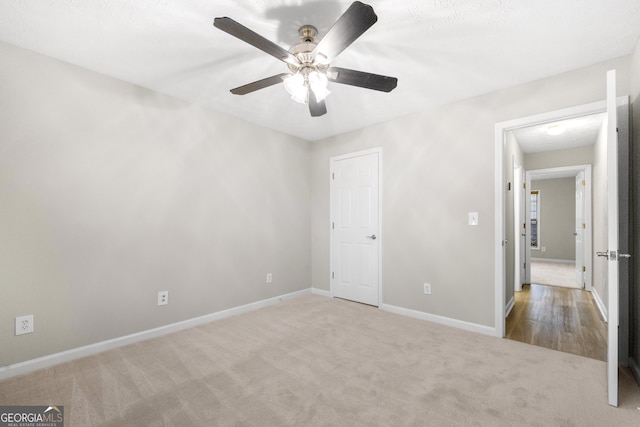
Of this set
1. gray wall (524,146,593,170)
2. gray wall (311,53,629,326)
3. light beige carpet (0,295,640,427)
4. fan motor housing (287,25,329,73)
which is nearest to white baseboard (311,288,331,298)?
gray wall (311,53,629,326)

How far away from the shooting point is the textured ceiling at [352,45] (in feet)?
5.62

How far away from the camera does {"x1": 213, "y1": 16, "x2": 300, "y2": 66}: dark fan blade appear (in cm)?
137

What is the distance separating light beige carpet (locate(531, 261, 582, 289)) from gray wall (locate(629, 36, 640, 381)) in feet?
11.4

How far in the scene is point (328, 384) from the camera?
6.45 ft

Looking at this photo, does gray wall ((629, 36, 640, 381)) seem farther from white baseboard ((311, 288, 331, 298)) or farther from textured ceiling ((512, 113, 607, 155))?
white baseboard ((311, 288, 331, 298))

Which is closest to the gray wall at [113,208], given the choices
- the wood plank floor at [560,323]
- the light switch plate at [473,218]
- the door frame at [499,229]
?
the light switch plate at [473,218]

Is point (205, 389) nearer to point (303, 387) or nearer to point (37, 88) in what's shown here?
point (303, 387)

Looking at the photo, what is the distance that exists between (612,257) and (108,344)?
3827 millimetres

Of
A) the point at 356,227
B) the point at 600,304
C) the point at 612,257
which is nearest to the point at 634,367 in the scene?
the point at 612,257

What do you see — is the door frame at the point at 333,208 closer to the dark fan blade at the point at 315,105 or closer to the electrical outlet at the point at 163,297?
the dark fan blade at the point at 315,105

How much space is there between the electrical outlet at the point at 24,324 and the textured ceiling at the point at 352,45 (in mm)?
2015

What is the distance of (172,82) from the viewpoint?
2629 mm

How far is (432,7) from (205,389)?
282cm

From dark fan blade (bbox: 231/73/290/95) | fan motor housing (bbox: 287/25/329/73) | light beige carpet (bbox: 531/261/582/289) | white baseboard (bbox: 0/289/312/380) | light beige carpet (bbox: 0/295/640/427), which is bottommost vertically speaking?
light beige carpet (bbox: 531/261/582/289)
